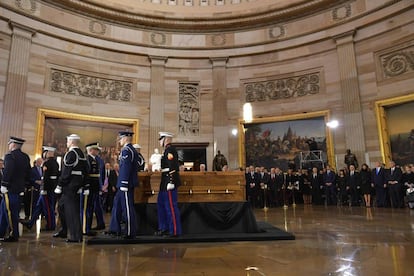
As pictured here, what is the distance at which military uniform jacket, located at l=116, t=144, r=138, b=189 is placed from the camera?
Answer: 201 inches

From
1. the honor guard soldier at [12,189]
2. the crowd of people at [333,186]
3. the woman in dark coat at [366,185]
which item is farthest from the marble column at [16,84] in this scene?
the woman in dark coat at [366,185]

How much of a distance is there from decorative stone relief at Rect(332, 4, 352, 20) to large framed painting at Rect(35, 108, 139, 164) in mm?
11227

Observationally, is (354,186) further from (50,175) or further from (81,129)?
(81,129)

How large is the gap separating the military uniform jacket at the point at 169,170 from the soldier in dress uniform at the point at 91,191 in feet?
5.42

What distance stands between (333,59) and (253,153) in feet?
19.8

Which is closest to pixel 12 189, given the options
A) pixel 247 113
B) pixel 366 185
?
pixel 366 185

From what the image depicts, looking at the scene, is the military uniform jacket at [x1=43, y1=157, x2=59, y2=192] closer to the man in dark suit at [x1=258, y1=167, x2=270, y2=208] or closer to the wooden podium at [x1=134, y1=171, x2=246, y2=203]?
the wooden podium at [x1=134, y1=171, x2=246, y2=203]

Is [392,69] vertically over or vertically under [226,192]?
over

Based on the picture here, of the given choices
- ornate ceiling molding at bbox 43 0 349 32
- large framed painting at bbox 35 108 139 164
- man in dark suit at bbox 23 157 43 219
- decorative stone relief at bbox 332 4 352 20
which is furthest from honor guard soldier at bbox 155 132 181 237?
decorative stone relief at bbox 332 4 352 20

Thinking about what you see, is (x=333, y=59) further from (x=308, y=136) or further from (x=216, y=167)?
(x=216, y=167)

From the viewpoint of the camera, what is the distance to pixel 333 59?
48.9 ft

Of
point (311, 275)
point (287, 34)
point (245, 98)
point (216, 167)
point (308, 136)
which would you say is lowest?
point (311, 275)

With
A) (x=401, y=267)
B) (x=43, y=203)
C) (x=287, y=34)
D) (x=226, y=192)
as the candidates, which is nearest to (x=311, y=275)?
(x=401, y=267)

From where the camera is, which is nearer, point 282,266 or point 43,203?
point 282,266
